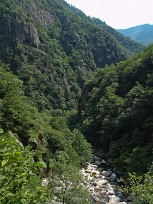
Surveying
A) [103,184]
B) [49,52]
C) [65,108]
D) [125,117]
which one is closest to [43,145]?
[103,184]

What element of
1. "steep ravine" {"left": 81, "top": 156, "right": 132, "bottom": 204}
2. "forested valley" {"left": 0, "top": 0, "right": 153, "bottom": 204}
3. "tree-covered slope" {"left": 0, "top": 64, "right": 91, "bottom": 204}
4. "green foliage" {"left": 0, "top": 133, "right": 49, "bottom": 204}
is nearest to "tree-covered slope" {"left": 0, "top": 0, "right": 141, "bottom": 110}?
"forested valley" {"left": 0, "top": 0, "right": 153, "bottom": 204}

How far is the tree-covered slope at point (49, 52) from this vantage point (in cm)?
10431

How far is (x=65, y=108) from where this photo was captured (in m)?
105

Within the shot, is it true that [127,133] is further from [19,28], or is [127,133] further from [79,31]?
[79,31]

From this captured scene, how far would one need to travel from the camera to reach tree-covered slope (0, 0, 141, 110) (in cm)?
10431

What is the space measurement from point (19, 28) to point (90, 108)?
185ft

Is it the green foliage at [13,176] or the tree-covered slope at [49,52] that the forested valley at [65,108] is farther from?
the tree-covered slope at [49,52]

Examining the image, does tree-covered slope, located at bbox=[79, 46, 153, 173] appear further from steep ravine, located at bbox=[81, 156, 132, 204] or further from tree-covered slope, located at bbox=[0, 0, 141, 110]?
tree-covered slope, located at bbox=[0, 0, 141, 110]

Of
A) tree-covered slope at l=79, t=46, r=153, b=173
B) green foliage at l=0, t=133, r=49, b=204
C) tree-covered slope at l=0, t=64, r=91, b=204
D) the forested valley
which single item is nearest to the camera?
green foliage at l=0, t=133, r=49, b=204

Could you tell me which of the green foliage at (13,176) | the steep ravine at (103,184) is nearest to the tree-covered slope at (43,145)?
the steep ravine at (103,184)

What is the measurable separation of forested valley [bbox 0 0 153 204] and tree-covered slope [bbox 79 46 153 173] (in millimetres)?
159

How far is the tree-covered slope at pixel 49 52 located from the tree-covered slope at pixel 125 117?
35420mm

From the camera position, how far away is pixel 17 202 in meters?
5.24

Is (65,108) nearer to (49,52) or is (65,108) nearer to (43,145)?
(49,52)
